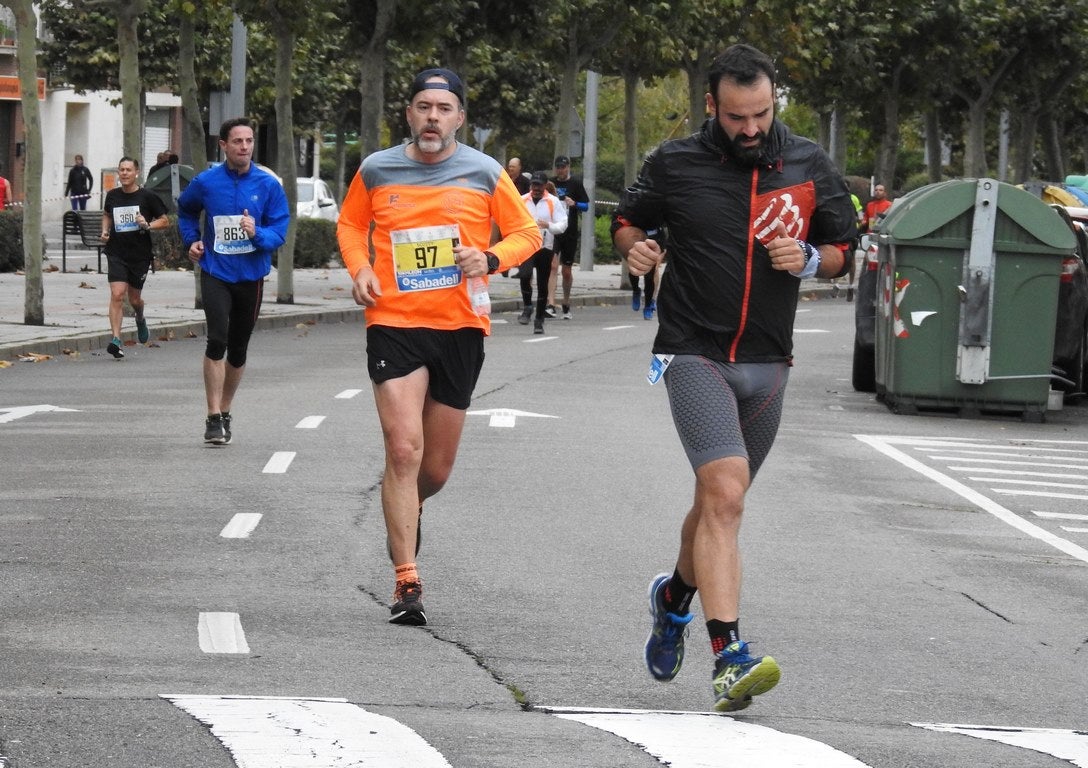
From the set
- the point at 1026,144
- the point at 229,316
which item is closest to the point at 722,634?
the point at 229,316

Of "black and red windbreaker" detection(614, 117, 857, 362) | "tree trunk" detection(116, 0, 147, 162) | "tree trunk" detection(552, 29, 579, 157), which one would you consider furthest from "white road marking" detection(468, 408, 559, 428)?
"tree trunk" detection(552, 29, 579, 157)

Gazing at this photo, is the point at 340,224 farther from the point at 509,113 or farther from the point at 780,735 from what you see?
the point at 509,113

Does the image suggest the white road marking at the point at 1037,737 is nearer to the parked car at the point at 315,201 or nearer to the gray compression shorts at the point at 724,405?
the gray compression shorts at the point at 724,405

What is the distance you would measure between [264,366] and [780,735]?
13781 millimetres

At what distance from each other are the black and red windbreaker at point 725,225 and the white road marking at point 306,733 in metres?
1.54

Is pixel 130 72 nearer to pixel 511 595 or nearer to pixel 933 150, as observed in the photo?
pixel 511 595

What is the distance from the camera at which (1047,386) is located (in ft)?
54.9

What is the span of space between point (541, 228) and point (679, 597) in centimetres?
1774

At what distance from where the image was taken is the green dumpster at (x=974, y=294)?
16.3 meters

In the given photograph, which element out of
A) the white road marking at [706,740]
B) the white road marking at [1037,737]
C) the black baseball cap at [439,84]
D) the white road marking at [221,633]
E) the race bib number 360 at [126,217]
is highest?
the black baseball cap at [439,84]

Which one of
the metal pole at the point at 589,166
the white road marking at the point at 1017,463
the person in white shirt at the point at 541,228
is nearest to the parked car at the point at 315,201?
the metal pole at the point at 589,166

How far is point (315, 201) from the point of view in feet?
149

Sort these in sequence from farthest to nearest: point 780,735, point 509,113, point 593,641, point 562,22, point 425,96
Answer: point 509,113, point 562,22, point 425,96, point 593,641, point 780,735

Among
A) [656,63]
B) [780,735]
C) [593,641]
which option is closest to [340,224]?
[593,641]
